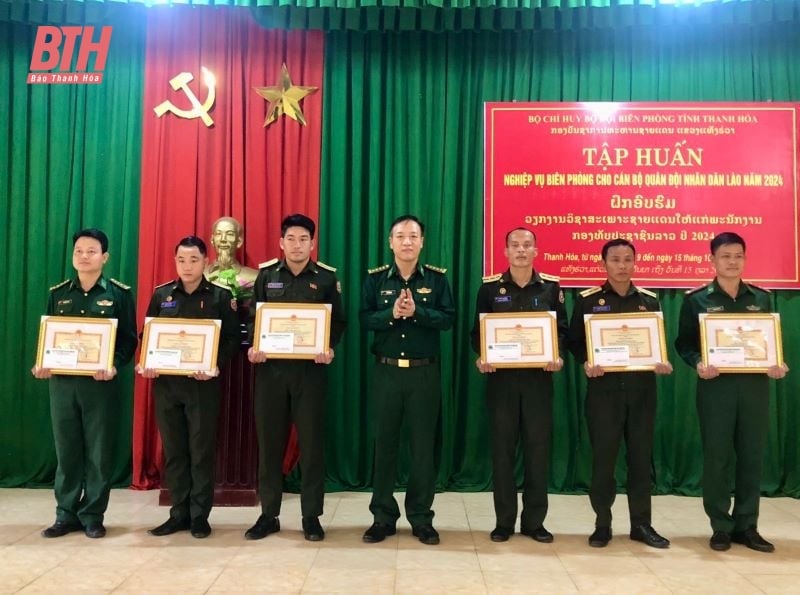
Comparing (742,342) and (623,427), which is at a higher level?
(742,342)

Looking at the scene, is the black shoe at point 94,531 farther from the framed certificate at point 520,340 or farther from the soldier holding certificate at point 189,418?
the framed certificate at point 520,340

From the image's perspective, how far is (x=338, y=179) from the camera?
465cm

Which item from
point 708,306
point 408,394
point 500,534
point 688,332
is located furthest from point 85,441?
point 708,306

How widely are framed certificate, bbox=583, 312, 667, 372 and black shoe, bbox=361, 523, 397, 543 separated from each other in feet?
4.60

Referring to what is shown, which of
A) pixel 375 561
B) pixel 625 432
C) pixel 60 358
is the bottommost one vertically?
pixel 375 561

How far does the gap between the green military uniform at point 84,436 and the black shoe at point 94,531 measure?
0.08 feet

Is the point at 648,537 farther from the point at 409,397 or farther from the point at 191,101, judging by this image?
the point at 191,101

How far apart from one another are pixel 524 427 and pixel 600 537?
70 centimetres

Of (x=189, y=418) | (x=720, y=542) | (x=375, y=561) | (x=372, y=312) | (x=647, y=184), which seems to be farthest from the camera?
(x=647, y=184)

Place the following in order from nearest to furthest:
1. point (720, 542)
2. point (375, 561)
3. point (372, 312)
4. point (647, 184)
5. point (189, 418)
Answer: point (375, 561)
point (720, 542)
point (189, 418)
point (372, 312)
point (647, 184)

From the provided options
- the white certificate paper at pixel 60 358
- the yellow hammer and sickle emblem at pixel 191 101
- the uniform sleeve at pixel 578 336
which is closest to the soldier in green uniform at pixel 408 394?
the uniform sleeve at pixel 578 336

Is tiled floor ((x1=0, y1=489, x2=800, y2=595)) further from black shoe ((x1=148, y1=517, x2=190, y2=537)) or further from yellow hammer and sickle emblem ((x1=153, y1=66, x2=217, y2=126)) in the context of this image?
yellow hammer and sickle emblem ((x1=153, y1=66, x2=217, y2=126))

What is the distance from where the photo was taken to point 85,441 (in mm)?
3404

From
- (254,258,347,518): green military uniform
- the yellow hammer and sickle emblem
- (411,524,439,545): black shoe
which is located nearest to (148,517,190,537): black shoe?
(254,258,347,518): green military uniform
